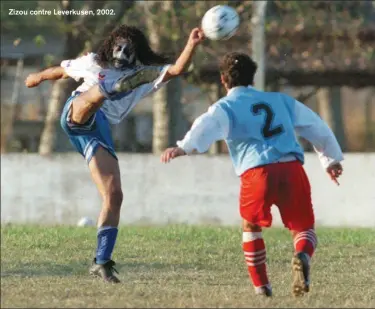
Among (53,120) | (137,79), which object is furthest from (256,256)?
(53,120)

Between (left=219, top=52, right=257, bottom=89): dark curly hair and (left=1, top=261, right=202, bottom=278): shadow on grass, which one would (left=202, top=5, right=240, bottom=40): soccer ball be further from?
(left=1, top=261, right=202, bottom=278): shadow on grass

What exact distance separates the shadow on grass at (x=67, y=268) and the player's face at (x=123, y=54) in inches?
71.9

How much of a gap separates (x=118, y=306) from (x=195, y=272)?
318cm

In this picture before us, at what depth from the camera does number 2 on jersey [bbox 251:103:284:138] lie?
8.52 m

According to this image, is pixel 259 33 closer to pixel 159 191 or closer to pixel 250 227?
pixel 159 191

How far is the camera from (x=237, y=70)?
870 cm

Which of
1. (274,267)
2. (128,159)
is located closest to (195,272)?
(274,267)

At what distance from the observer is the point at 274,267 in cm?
1145

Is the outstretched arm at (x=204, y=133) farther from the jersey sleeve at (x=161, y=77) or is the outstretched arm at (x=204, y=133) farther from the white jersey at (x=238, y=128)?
the jersey sleeve at (x=161, y=77)

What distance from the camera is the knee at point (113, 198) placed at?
1002cm

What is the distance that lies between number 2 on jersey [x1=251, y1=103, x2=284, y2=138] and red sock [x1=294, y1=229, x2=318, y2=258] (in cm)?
71

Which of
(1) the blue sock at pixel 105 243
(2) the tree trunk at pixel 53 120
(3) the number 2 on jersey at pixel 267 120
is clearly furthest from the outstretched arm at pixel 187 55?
(2) the tree trunk at pixel 53 120

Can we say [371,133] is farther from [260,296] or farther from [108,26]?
[260,296]

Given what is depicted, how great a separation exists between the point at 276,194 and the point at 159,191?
1086cm
